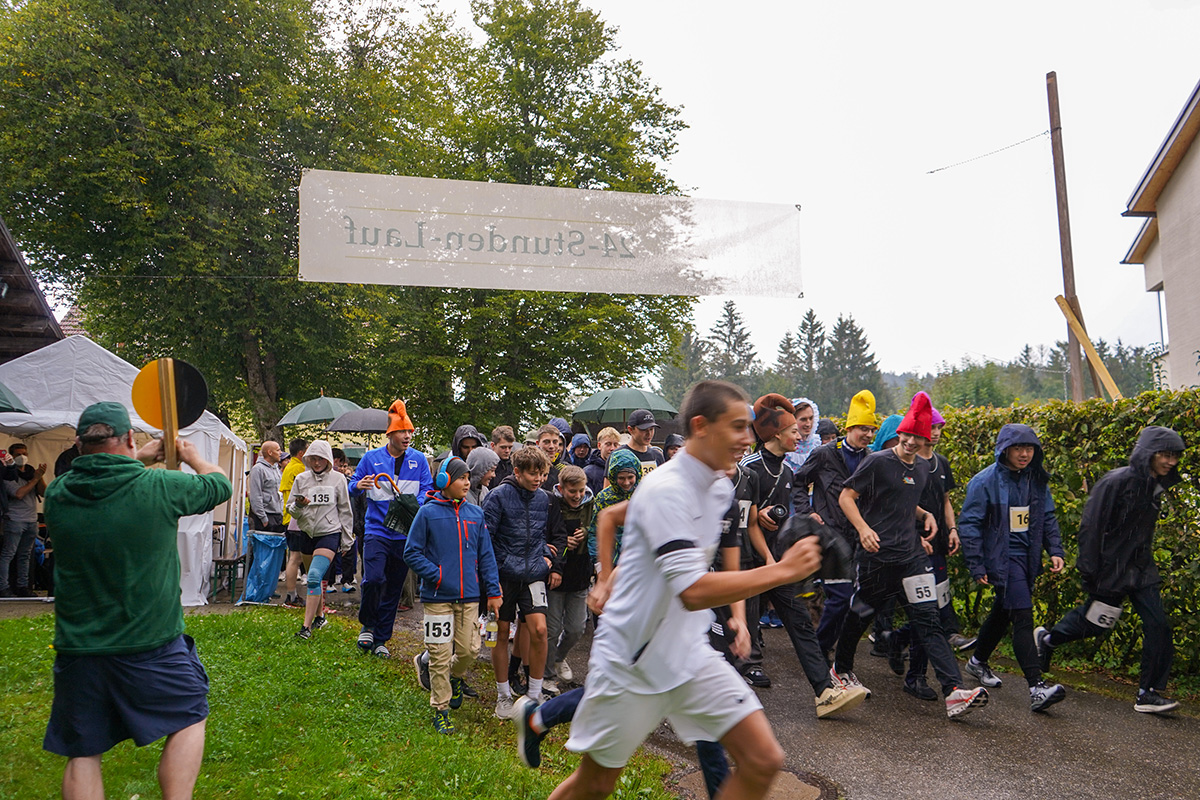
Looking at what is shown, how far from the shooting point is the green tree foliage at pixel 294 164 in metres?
20.9

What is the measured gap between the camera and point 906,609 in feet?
20.7

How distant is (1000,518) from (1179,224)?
67.1ft

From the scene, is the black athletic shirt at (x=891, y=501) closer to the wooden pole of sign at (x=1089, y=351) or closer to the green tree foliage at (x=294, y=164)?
the wooden pole of sign at (x=1089, y=351)

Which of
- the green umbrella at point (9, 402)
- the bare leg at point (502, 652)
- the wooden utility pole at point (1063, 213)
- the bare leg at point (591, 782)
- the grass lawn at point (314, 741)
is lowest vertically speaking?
the grass lawn at point (314, 741)

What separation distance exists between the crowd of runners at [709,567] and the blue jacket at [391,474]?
32 millimetres

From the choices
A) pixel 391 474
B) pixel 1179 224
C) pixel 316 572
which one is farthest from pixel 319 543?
pixel 1179 224

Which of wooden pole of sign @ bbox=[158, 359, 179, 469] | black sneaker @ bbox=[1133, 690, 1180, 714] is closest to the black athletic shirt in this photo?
black sneaker @ bbox=[1133, 690, 1180, 714]

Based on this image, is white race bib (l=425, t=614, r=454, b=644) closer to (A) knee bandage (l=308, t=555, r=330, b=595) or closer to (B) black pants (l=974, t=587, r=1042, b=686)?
(A) knee bandage (l=308, t=555, r=330, b=595)

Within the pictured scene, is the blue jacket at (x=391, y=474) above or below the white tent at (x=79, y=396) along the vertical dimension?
below

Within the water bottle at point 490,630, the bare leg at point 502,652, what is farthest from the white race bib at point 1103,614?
the water bottle at point 490,630

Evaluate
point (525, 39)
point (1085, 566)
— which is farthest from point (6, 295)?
point (525, 39)

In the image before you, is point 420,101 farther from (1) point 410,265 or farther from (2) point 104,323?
(1) point 410,265

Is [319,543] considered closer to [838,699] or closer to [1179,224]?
[838,699]

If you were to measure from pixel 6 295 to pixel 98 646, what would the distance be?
1274cm
